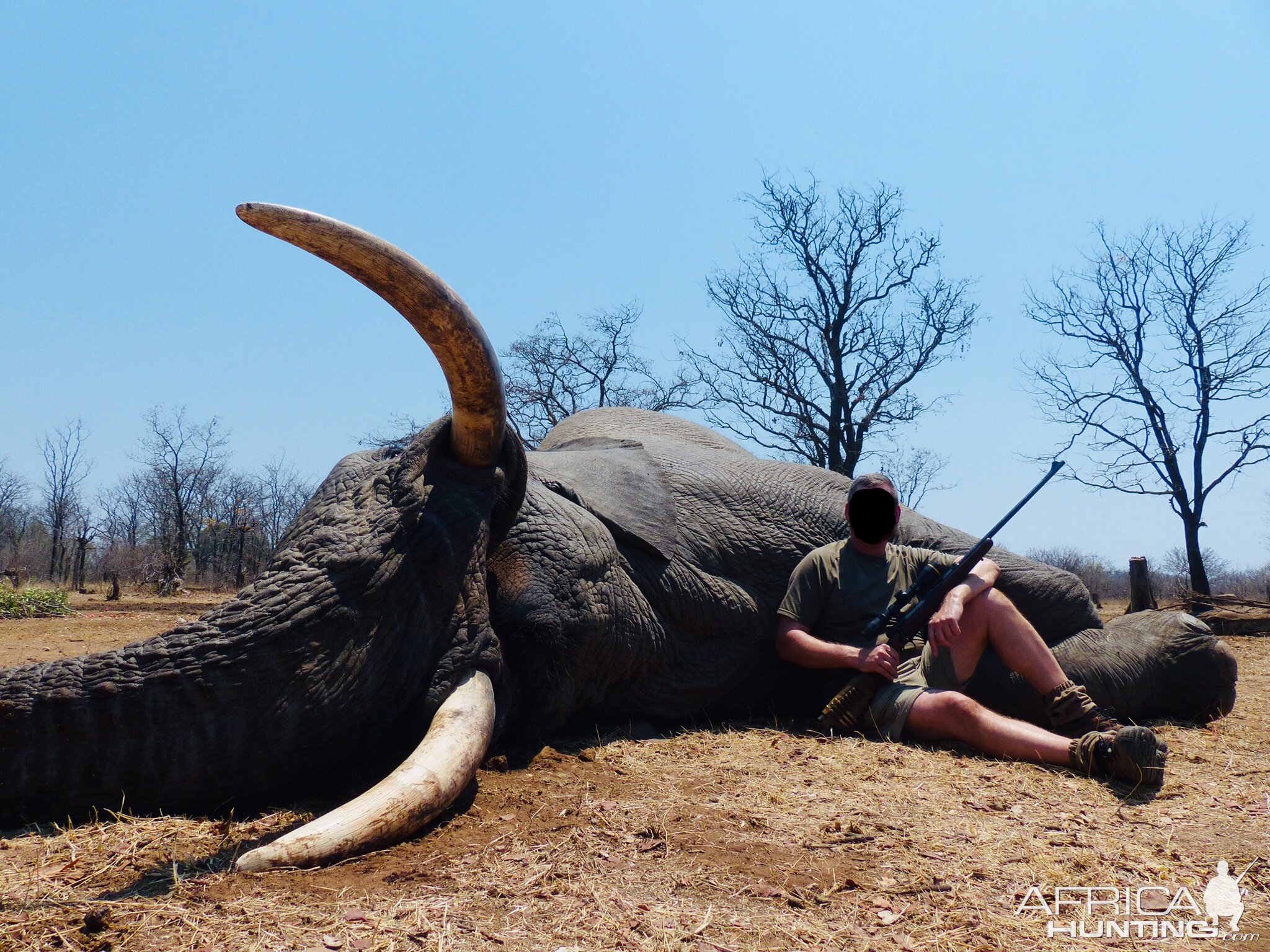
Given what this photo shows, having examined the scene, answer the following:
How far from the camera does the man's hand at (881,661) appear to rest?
4.16 meters

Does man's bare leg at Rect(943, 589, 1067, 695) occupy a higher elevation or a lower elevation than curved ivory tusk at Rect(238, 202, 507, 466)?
lower

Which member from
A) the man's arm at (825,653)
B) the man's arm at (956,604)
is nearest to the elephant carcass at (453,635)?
the man's arm at (825,653)

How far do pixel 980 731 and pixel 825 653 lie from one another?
718 millimetres

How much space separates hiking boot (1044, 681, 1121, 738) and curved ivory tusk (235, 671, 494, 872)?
2372 millimetres

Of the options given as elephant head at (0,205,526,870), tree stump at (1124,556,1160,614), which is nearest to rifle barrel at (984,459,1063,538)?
elephant head at (0,205,526,870)

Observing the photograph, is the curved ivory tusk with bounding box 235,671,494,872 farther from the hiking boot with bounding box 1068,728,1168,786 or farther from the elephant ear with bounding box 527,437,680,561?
the hiking boot with bounding box 1068,728,1168,786

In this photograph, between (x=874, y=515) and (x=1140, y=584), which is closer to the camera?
(x=874, y=515)

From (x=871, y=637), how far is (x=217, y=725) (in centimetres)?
278

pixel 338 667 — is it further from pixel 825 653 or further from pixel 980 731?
pixel 980 731

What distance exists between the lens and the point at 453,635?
333 centimetres

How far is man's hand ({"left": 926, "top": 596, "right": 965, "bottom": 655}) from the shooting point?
4055 mm
